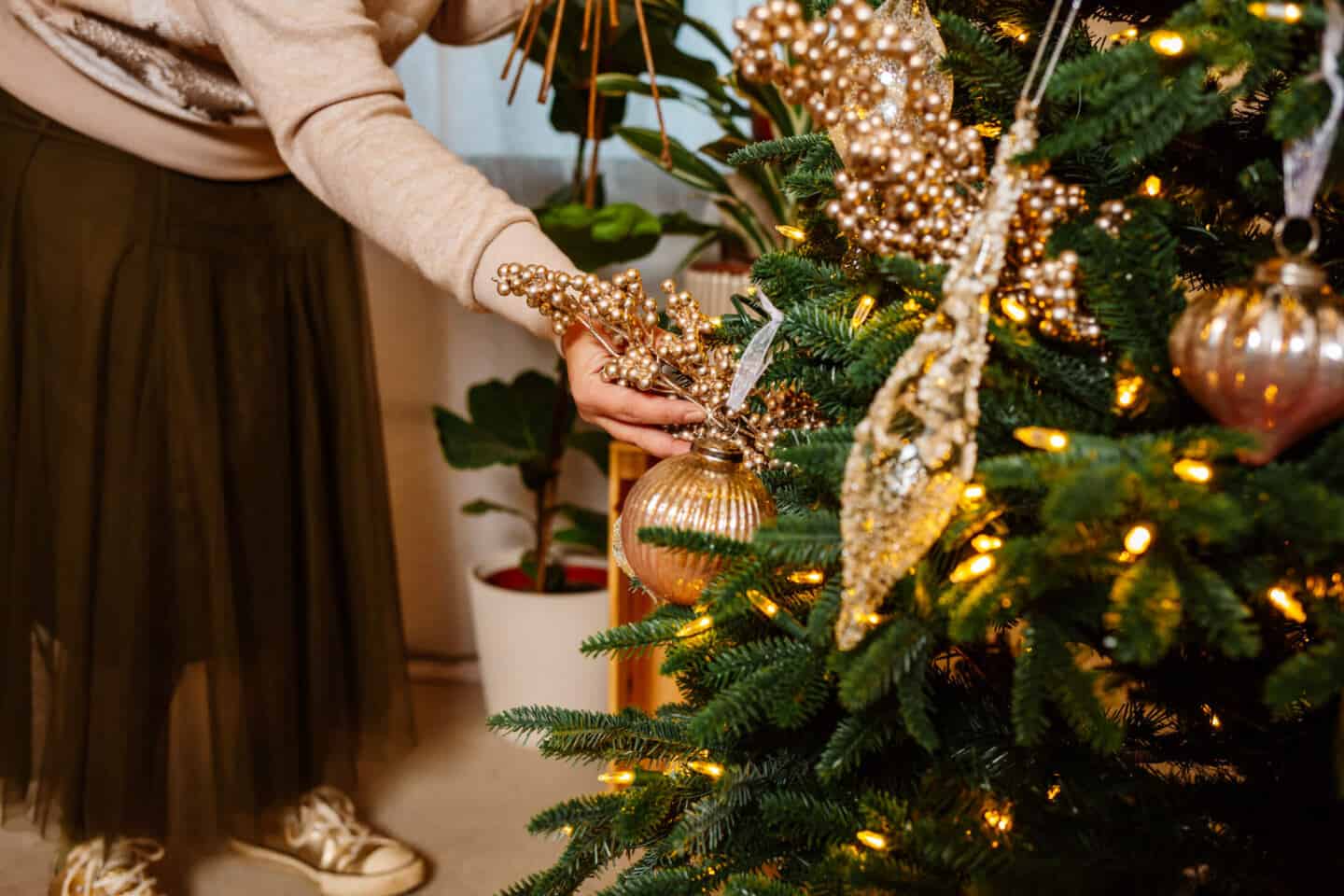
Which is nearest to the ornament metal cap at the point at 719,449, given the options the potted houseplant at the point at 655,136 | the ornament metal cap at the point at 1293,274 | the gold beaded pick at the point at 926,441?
the gold beaded pick at the point at 926,441

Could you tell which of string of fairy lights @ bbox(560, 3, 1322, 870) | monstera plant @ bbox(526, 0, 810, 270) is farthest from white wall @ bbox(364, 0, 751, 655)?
string of fairy lights @ bbox(560, 3, 1322, 870)

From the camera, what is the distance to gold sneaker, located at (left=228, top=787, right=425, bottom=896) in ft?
3.75

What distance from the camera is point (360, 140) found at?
2.40 ft

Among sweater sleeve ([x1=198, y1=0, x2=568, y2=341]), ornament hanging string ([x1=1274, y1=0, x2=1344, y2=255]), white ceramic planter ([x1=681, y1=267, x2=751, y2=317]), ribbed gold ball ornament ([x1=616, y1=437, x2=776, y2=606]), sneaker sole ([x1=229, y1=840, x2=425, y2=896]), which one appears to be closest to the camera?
ornament hanging string ([x1=1274, y1=0, x2=1344, y2=255])

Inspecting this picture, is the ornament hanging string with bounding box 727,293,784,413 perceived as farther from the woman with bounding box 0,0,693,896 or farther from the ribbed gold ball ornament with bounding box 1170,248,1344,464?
the woman with bounding box 0,0,693,896

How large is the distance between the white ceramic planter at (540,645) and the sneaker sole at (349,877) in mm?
334

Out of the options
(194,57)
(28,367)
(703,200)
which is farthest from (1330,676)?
(703,200)

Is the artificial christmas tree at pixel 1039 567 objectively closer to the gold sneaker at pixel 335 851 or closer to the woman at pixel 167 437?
the woman at pixel 167 437

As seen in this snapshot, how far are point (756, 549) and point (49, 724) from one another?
910 millimetres

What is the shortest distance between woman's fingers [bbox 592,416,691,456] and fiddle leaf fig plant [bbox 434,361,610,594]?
2.52 ft

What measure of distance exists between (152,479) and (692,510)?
734 mm

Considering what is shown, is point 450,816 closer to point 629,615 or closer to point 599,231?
point 629,615

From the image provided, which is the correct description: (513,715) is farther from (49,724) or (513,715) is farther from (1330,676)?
(49,724)

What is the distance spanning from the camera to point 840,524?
1.33ft
